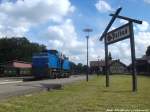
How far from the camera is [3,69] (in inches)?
3787

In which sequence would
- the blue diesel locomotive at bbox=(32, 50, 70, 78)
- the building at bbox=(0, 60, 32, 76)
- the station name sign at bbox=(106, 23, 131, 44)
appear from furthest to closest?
the building at bbox=(0, 60, 32, 76), the blue diesel locomotive at bbox=(32, 50, 70, 78), the station name sign at bbox=(106, 23, 131, 44)

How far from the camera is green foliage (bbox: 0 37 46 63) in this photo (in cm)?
14312

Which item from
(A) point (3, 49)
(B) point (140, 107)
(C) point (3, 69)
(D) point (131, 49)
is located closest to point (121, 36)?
(D) point (131, 49)

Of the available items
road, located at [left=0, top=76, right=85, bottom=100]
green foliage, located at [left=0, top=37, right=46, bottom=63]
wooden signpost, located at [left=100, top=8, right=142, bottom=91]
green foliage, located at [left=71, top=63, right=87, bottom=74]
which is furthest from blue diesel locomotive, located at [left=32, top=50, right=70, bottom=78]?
green foliage, located at [left=71, top=63, right=87, bottom=74]

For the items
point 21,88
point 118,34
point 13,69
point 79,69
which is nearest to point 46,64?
point 118,34

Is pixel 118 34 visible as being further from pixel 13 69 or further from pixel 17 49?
pixel 17 49

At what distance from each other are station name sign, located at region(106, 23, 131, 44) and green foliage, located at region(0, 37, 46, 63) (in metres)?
114

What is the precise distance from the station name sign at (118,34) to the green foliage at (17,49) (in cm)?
11444

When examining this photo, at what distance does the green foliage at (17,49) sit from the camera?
14312 cm

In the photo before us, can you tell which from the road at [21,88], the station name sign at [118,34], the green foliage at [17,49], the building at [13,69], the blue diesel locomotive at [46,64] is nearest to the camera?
the road at [21,88]

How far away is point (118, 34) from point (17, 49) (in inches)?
4849

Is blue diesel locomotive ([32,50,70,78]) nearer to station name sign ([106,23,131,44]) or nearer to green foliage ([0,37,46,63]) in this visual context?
station name sign ([106,23,131,44])

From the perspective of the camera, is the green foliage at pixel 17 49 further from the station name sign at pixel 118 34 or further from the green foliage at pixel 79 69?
the station name sign at pixel 118 34

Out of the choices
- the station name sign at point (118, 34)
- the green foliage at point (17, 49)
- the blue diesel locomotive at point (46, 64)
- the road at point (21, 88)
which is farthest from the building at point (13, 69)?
the station name sign at point (118, 34)
